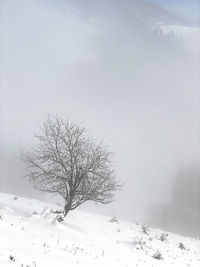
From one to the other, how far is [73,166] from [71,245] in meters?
6.89

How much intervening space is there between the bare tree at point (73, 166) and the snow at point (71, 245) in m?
1.67

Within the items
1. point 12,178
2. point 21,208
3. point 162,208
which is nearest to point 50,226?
point 21,208

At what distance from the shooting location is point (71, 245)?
15227 mm

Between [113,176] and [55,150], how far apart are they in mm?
3511

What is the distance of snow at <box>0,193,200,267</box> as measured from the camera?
11542 mm

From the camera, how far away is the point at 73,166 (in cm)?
2172

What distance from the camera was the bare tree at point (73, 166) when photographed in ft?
71.6

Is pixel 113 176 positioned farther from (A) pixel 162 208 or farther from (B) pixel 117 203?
(B) pixel 117 203

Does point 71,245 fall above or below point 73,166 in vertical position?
below

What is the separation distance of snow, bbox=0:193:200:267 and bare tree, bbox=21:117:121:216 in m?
1.67

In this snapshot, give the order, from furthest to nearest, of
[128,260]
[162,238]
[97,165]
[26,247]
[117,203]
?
[117,203] < [162,238] < [97,165] < [128,260] < [26,247]

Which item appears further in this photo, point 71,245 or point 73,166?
point 73,166

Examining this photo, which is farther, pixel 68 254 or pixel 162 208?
pixel 162 208

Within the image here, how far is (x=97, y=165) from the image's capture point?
22.2m
